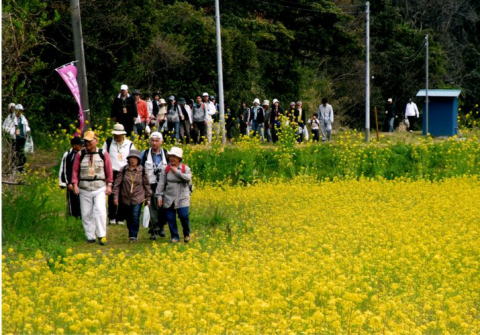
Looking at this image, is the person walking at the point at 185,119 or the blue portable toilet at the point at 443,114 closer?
the person walking at the point at 185,119

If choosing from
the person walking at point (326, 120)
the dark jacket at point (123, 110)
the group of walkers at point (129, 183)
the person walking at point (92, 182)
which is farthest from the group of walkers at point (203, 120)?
the person walking at point (92, 182)

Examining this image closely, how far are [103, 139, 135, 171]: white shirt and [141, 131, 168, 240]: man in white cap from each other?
0.61m

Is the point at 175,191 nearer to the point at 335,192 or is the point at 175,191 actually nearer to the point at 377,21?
the point at 335,192

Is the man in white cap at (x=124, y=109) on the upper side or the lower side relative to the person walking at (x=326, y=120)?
upper

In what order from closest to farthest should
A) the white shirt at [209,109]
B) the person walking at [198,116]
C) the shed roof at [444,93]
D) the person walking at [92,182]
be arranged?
the person walking at [92,182] < the person walking at [198,116] < the white shirt at [209,109] < the shed roof at [444,93]

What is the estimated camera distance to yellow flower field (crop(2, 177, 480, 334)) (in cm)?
809

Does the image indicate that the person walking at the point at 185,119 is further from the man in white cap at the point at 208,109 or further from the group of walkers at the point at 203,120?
the man in white cap at the point at 208,109

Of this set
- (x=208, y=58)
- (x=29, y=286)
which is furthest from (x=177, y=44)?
(x=29, y=286)

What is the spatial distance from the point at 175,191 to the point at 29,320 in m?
5.50

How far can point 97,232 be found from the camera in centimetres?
1370

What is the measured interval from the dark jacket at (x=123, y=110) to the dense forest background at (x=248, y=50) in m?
1.99

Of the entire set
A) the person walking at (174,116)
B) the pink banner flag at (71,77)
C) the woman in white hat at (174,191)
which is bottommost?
the woman in white hat at (174,191)

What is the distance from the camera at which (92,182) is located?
13.6 metres

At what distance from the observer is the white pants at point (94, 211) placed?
533 inches
